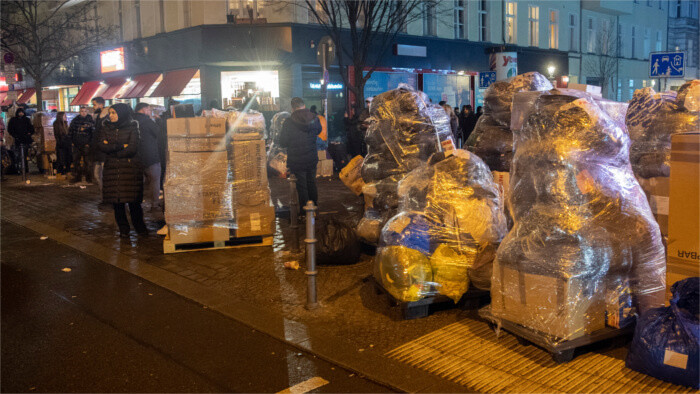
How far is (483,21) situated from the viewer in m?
28.2

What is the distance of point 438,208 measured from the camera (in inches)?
227

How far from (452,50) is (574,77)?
10.3m

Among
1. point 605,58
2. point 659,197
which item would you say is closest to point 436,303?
point 659,197

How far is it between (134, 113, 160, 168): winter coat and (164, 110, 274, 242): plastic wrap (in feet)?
6.19

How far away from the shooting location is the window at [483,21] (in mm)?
27938

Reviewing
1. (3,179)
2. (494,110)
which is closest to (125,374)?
(494,110)

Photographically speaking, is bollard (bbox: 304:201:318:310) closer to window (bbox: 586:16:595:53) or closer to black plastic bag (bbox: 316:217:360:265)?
black plastic bag (bbox: 316:217:360:265)

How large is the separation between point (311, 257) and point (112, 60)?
78.5 feet

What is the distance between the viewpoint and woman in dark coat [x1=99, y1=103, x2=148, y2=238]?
8.63m

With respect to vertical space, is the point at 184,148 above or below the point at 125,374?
above

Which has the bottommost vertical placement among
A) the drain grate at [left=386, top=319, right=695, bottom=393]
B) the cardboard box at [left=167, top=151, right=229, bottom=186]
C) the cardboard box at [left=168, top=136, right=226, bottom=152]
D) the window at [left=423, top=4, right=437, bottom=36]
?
the drain grate at [left=386, top=319, right=695, bottom=393]

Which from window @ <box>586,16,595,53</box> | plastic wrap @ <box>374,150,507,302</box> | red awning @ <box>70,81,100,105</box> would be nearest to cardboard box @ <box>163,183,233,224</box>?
plastic wrap @ <box>374,150,507,302</box>

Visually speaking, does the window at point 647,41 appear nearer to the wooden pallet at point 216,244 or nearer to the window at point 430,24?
the window at point 430,24

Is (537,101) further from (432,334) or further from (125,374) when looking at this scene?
(125,374)
